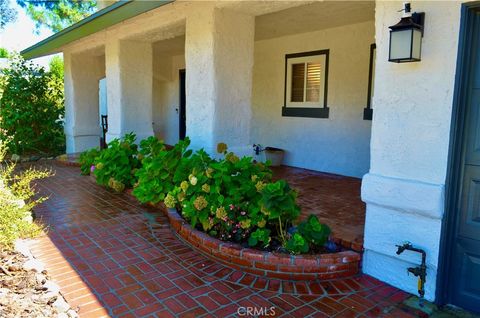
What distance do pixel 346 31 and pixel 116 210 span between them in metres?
4.37

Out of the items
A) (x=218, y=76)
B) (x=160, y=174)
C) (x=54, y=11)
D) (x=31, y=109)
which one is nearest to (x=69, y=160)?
(x=31, y=109)

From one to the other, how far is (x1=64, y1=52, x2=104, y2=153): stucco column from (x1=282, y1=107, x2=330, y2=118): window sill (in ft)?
15.4

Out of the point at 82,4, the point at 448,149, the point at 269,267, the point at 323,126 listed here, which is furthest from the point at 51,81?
the point at 82,4

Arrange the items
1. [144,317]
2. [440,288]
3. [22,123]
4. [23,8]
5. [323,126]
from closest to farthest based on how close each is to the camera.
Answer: [144,317] < [440,288] < [323,126] < [22,123] < [23,8]

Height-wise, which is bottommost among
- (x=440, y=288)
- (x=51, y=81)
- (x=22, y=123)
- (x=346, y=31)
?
(x=440, y=288)

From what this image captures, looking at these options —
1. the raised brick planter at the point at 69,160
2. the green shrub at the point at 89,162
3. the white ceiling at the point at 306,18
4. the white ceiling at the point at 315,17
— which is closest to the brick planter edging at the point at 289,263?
the white ceiling at the point at 306,18

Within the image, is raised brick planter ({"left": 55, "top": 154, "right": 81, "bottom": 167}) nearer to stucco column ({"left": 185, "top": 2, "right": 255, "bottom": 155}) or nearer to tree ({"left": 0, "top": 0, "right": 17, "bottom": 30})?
stucco column ({"left": 185, "top": 2, "right": 255, "bottom": 155})

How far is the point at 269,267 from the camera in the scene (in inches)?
117

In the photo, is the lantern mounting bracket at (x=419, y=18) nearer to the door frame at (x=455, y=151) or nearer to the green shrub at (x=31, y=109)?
the door frame at (x=455, y=151)

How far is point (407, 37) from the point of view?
7.91ft

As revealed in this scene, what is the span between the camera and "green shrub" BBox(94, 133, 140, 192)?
5473 millimetres

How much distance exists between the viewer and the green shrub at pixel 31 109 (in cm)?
868

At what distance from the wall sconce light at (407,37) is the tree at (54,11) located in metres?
21.6

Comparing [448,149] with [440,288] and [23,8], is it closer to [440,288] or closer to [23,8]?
[440,288]
